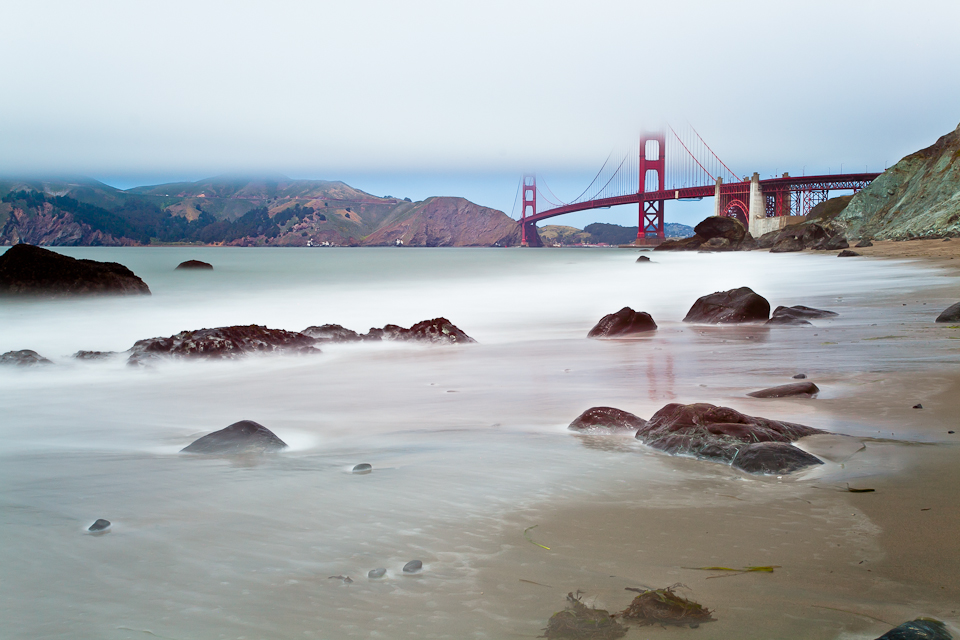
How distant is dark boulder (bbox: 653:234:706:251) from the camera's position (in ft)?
182

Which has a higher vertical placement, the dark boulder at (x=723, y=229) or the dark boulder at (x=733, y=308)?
the dark boulder at (x=723, y=229)

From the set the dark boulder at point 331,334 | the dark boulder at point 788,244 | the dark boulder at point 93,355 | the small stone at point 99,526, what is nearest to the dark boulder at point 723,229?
the dark boulder at point 788,244

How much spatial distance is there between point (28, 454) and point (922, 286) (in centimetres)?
1276

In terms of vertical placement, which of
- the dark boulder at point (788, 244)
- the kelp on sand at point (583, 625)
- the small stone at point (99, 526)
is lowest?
the small stone at point (99, 526)

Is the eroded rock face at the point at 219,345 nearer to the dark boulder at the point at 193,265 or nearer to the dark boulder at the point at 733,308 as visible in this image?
the dark boulder at the point at 733,308

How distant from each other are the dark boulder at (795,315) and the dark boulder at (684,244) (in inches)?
1927

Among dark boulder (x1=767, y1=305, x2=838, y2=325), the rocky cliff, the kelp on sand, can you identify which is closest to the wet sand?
the kelp on sand

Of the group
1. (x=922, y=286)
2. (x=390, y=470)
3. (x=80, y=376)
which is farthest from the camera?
(x=922, y=286)

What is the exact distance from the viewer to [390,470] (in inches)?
105

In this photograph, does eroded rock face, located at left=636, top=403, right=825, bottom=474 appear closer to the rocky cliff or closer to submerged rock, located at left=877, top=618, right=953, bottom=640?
submerged rock, located at left=877, top=618, right=953, bottom=640

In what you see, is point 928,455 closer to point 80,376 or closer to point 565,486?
point 565,486

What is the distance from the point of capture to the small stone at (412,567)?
67.6 inches

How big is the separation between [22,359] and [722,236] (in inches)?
2066

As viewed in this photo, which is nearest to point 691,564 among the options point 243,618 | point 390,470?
point 243,618
